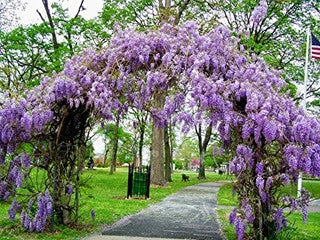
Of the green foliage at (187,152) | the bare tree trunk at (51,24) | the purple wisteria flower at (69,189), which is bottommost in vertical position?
the purple wisteria flower at (69,189)

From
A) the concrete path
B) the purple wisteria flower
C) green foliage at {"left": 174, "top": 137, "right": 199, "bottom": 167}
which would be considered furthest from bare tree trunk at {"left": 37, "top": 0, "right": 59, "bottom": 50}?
green foliage at {"left": 174, "top": 137, "right": 199, "bottom": 167}

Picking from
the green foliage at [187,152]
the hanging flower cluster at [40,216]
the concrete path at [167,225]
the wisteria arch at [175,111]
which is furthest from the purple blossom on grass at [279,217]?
the green foliage at [187,152]

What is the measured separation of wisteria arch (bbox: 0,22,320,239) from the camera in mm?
6934

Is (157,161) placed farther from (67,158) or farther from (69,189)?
(69,189)

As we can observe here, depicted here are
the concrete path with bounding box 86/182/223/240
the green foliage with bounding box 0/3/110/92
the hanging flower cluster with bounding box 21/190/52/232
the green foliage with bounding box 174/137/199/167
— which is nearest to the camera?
the hanging flower cluster with bounding box 21/190/52/232

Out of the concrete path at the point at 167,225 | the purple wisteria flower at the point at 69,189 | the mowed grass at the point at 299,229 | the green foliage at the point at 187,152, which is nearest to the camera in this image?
the concrete path at the point at 167,225

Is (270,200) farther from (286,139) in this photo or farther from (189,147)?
(189,147)

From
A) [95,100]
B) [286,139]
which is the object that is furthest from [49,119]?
[286,139]

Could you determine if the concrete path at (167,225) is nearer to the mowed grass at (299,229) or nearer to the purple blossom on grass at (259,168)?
the mowed grass at (299,229)

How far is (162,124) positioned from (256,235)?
2734 mm

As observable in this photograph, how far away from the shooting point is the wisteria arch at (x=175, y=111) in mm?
6934

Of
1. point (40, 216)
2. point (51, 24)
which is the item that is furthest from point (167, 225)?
point (51, 24)

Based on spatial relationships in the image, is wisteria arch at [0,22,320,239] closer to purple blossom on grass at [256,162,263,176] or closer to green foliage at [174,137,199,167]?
purple blossom on grass at [256,162,263,176]

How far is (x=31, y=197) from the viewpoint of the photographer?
316 inches
